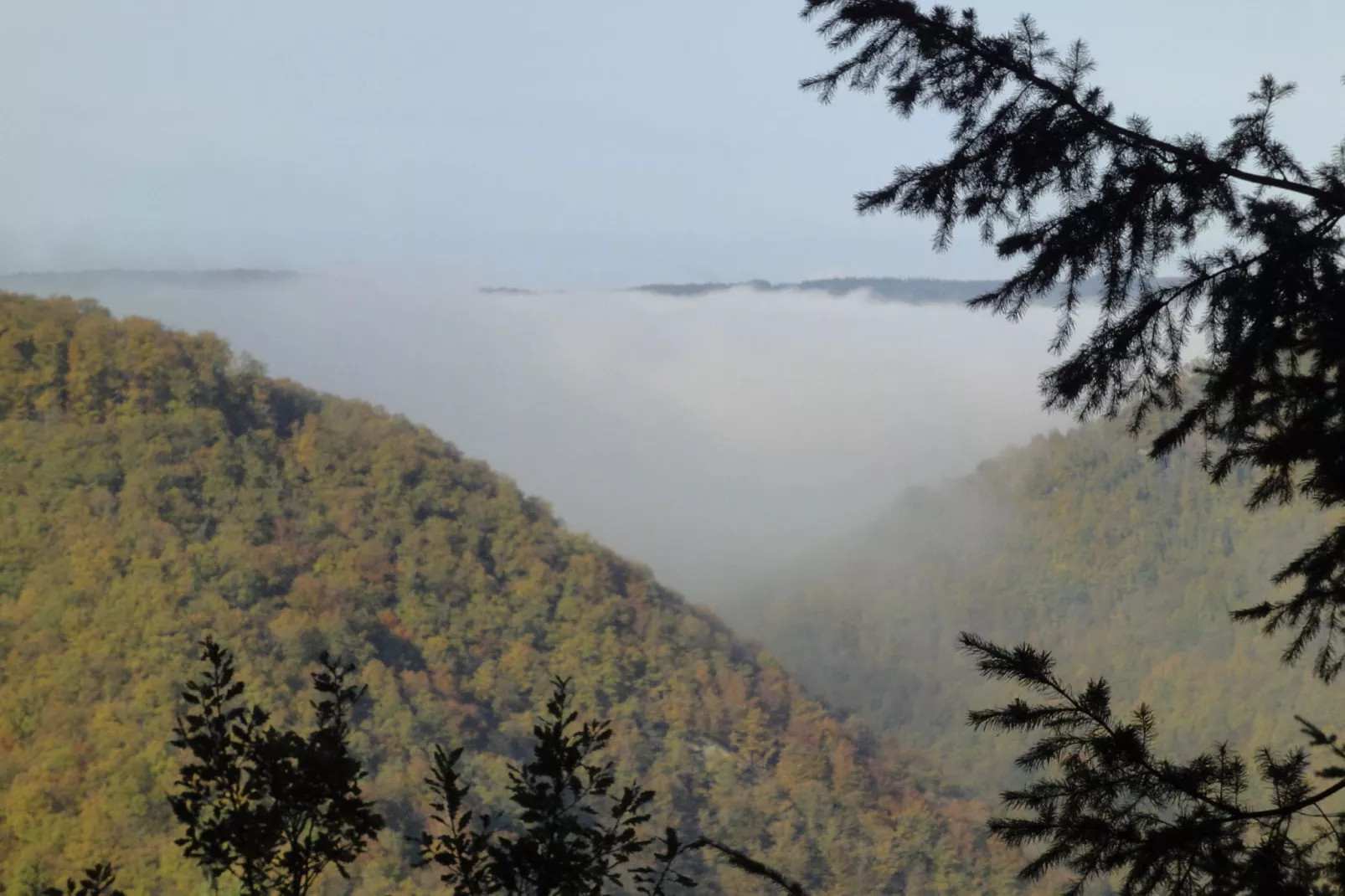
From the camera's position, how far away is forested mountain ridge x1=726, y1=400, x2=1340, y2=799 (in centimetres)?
5469

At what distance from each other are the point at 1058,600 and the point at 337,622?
4418cm

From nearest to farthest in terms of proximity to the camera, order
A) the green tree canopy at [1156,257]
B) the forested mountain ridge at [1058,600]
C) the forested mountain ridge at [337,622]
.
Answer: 1. the green tree canopy at [1156,257]
2. the forested mountain ridge at [337,622]
3. the forested mountain ridge at [1058,600]

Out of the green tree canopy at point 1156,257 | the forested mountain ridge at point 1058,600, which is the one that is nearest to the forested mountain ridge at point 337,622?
the forested mountain ridge at point 1058,600

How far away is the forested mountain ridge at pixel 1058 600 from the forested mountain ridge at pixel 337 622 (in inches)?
506

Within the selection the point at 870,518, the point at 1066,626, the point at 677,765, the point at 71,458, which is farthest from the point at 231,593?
the point at 870,518

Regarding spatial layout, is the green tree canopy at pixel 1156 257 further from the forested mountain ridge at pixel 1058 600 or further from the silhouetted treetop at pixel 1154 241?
the forested mountain ridge at pixel 1058 600

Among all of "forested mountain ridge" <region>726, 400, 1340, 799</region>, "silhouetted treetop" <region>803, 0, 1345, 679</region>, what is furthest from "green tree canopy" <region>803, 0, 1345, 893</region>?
"forested mountain ridge" <region>726, 400, 1340, 799</region>

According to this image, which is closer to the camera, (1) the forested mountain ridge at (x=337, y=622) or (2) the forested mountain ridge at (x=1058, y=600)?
(1) the forested mountain ridge at (x=337, y=622)

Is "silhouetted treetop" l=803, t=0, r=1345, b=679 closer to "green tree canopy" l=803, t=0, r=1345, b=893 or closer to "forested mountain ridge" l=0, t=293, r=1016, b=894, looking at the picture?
"green tree canopy" l=803, t=0, r=1345, b=893

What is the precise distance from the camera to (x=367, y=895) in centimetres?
2497

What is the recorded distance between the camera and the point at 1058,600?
230 ft

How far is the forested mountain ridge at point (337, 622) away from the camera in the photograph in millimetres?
32906

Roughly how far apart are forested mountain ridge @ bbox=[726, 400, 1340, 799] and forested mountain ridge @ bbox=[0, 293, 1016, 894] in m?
12.8


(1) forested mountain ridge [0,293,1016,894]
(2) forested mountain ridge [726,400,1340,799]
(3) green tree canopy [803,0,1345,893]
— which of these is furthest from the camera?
(2) forested mountain ridge [726,400,1340,799]
